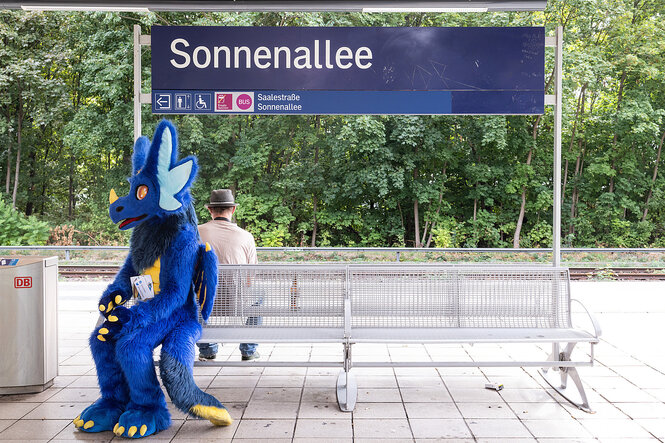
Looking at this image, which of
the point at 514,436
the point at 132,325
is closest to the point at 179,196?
the point at 132,325

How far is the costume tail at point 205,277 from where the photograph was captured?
4.22 m

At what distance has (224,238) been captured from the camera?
5230 mm

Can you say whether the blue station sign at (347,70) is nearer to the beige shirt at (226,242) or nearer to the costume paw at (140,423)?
the beige shirt at (226,242)

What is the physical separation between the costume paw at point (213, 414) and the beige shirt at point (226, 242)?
1.55m

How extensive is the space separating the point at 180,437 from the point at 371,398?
1.58m

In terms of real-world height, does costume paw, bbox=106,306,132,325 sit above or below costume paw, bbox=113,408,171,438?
above

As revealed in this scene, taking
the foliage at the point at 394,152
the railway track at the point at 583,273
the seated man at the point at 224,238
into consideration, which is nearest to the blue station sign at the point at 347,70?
the seated man at the point at 224,238

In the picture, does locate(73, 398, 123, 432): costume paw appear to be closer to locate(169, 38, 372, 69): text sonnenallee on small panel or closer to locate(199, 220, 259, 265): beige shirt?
locate(199, 220, 259, 265): beige shirt

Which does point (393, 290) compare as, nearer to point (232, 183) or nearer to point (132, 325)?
point (132, 325)

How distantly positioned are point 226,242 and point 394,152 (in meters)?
17.1

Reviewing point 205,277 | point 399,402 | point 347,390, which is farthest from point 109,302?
point 399,402

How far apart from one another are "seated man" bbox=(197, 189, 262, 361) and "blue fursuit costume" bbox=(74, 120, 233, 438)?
0.88 m

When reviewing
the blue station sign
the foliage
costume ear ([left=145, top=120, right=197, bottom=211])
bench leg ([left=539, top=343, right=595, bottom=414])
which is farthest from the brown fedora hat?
the foliage

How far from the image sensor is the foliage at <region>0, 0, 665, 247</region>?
20.8 m
